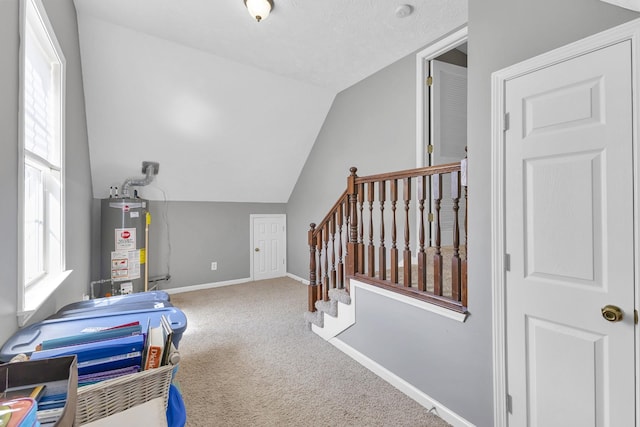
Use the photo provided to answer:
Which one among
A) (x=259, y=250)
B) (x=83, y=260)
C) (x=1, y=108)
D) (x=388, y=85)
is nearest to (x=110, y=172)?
(x=83, y=260)

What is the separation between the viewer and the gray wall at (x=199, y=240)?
4500 millimetres

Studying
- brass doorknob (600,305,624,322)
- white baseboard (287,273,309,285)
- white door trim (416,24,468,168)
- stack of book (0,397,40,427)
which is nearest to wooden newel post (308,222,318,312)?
white door trim (416,24,468,168)

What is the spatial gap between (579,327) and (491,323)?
383 mm

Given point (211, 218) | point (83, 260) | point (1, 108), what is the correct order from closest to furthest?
point (1, 108)
point (83, 260)
point (211, 218)

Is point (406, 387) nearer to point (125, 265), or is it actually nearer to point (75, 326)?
point (75, 326)

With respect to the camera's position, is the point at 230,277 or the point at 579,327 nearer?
the point at 579,327

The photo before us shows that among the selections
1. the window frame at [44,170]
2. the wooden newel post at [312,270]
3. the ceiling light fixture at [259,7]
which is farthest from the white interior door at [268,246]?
the ceiling light fixture at [259,7]

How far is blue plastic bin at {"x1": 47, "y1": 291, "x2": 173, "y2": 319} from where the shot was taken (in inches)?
64.1

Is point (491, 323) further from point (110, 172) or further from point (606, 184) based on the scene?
point (110, 172)

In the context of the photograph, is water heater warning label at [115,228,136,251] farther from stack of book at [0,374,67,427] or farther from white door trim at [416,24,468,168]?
white door trim at [416,24,468,168]

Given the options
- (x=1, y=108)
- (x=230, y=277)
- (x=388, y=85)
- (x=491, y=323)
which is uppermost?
(x=388, y=85)

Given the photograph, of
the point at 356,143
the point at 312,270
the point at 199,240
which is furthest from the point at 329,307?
the point at 199,240

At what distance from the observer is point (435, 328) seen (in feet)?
6.18

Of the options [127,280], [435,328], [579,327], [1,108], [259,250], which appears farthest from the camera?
[259,250]
